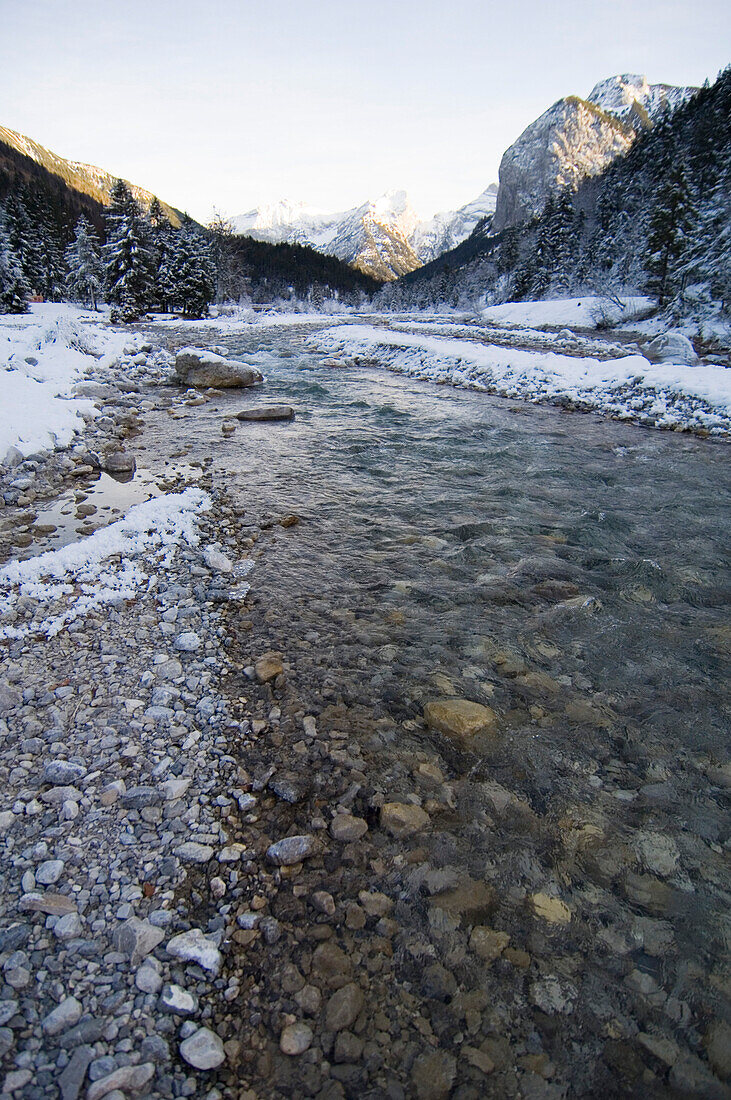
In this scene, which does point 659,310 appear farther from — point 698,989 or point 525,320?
point 698,989

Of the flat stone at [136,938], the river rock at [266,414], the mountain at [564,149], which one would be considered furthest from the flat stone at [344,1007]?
the mountain at [564,149]

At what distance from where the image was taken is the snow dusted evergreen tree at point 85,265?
45.1 meters

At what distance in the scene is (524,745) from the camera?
320 cm

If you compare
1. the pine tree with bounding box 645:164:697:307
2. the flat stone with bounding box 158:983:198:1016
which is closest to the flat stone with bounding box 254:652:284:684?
the flat stone with bounding box 158:983:198:1016

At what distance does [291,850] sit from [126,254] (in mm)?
54510

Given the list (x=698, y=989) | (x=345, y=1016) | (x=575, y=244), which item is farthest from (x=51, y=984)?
(x=575, y=244)

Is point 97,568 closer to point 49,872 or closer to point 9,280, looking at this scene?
point 49,872

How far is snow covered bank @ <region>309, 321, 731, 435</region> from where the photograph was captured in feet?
39.3

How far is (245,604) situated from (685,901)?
373 centimetres

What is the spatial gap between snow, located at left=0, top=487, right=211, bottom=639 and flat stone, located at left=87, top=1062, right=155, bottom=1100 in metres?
3.05

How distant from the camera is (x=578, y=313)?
41.5 meters

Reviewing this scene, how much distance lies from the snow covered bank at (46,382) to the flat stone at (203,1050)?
8.62 meters

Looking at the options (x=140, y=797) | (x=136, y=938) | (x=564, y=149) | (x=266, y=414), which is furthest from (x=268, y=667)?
(x=564, y=149)

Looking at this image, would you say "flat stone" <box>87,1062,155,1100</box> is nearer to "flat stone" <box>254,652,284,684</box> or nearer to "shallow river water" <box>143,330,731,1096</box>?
"shallow river water" <box>143,330,731,1096</box>
